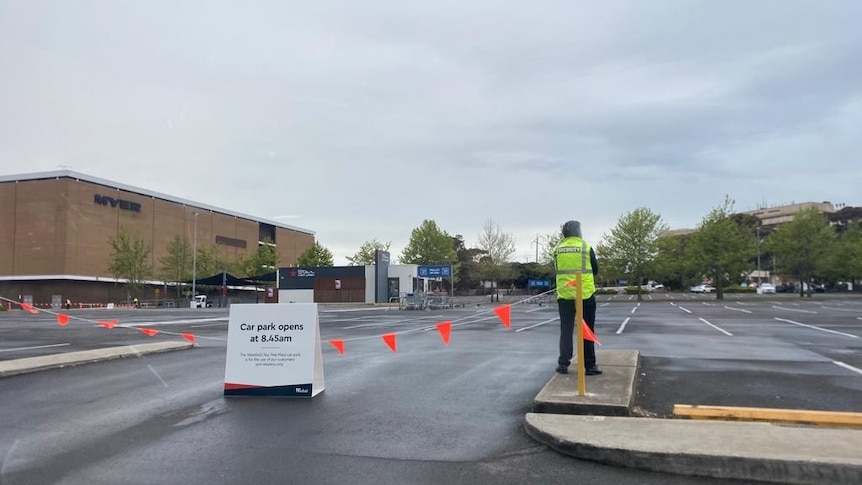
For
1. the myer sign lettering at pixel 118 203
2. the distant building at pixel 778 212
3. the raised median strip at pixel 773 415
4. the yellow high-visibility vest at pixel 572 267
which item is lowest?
the raised median strip at pixel 773 415

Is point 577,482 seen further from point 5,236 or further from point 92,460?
point 5,236

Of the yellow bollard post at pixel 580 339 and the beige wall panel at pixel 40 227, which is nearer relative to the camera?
the yellow bollard post at pixel 580 339

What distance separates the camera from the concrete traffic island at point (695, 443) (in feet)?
14.1

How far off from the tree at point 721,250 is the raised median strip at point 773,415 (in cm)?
4834

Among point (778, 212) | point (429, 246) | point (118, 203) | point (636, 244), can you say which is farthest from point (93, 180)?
point (778, 212)

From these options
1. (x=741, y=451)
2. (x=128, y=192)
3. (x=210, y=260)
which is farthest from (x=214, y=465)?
(x=128, y=192)

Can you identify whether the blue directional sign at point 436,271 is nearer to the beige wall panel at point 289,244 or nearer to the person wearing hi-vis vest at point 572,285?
the person wearing hi-vis vest at point 572,285

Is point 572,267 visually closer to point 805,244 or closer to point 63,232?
point 805,244

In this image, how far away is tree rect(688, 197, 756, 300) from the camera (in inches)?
1967

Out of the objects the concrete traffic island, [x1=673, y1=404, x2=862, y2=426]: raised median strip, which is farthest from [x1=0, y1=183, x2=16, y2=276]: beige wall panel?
[x1=673, y1=404, x2=862, y2=426]: raised median strip

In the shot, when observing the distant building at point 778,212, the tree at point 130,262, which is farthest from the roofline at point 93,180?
the distant building at point 778,212

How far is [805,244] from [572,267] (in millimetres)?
57677

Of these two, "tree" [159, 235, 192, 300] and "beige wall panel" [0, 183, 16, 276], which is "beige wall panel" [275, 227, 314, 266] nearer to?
"tree" [159, 235, 192, 300]

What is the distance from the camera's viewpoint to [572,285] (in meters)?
7.71
